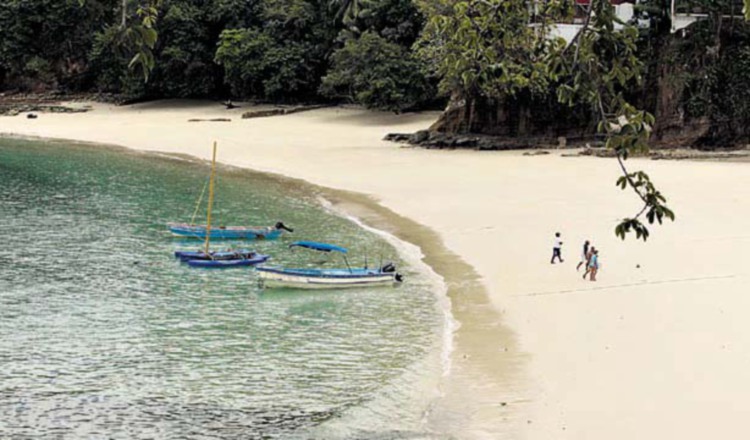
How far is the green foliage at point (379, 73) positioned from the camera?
195 ft

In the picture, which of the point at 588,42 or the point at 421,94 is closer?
the point at 588,42

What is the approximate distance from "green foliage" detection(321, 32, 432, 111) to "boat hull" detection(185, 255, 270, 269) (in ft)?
107

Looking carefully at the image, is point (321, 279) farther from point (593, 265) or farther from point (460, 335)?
point (593, 265)

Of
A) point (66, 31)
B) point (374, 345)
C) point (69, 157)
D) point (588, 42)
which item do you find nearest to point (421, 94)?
point (69, 157)

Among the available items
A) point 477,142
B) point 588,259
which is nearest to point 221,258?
point 588,259

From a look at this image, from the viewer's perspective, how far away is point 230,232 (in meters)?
31.6

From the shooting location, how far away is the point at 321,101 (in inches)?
2771

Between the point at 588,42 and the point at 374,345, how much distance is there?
1333cm

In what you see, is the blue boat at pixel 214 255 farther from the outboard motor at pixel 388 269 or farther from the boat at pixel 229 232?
the outboard motor at pixel 388 269

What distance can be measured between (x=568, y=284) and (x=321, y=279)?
6066 millimetres

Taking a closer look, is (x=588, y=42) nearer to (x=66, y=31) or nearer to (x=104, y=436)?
(x=104, y=436)

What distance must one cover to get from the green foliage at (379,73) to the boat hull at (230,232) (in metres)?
28.5

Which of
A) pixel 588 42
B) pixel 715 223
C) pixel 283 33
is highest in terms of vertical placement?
pixel 283 33

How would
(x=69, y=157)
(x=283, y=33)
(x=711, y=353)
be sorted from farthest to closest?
(x=283, y=33), (x=69, y=157), (x=711, y=353)
